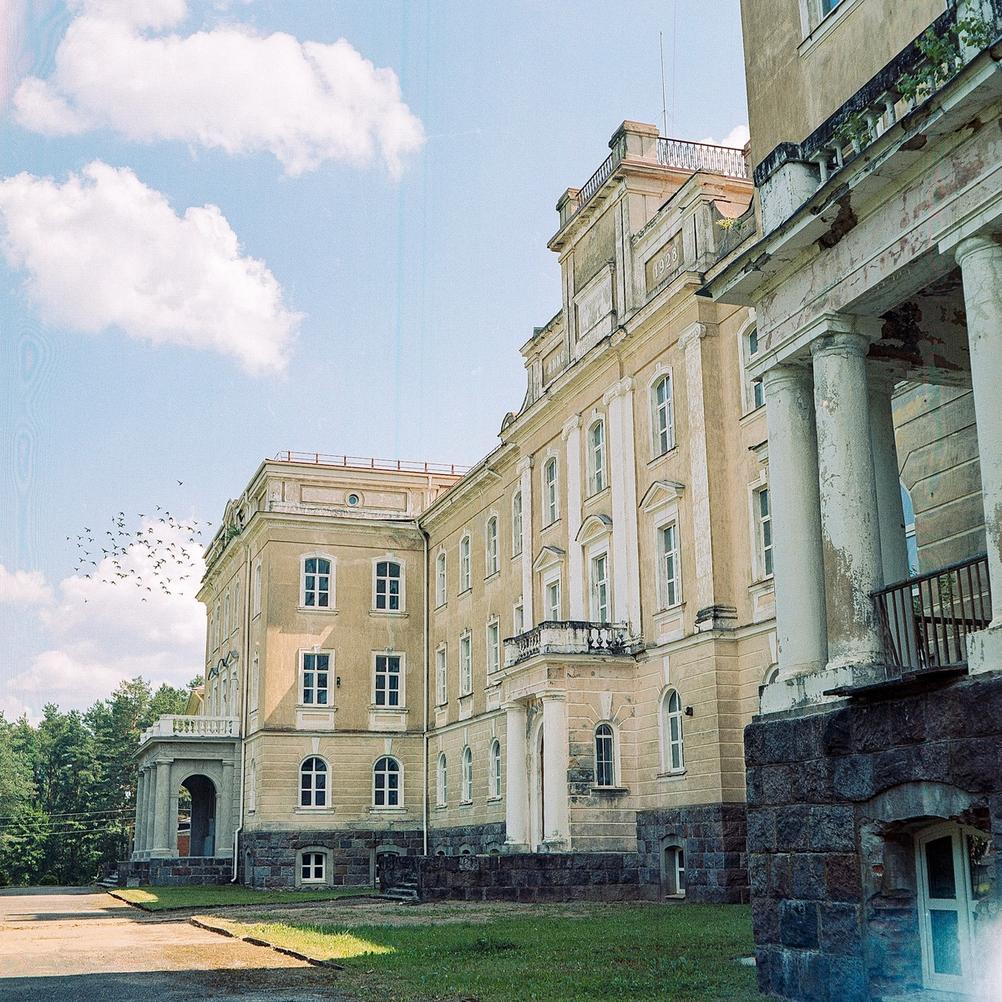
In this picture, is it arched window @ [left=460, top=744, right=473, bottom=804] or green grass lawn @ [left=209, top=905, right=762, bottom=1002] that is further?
arched window @ [left=460, top=744, right=473, bottom=804]

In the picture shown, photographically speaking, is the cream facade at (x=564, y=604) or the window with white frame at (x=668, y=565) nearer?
the cream facade at (x=564, y=604)

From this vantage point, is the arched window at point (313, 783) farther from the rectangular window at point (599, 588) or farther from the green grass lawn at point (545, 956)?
the green grass lawn at point (545, 956)

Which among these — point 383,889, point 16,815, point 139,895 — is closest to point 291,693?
point 139,895

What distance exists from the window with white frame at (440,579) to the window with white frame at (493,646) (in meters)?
5.87

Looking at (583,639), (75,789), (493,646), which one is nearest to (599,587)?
(583,639)

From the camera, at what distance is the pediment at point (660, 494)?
93.4ft

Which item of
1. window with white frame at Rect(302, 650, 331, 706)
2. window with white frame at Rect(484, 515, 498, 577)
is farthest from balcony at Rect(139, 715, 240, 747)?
window with white frame at Rect(484, 515, 498, 577)

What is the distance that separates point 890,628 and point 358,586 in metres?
36.7

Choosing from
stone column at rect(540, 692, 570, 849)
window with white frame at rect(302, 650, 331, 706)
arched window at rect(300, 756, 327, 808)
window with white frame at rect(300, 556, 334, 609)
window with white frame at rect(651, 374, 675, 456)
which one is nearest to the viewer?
stone column at rect(540, 692, 570, 849)

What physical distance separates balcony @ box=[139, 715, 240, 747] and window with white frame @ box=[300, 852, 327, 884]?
6312 mm

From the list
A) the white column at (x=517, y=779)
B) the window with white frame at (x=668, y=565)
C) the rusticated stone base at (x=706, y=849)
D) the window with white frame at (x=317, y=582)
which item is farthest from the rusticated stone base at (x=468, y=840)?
the window with white frame at (x=668, y=565)

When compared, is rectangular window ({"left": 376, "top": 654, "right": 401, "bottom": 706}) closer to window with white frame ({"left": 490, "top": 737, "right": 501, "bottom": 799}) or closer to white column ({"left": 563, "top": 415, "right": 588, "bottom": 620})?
window with white frame ({"left": 490, "top": 737, "right": 501, "bottom": 799})

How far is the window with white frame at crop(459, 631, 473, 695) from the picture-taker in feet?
140

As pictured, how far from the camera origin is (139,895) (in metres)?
39.1
